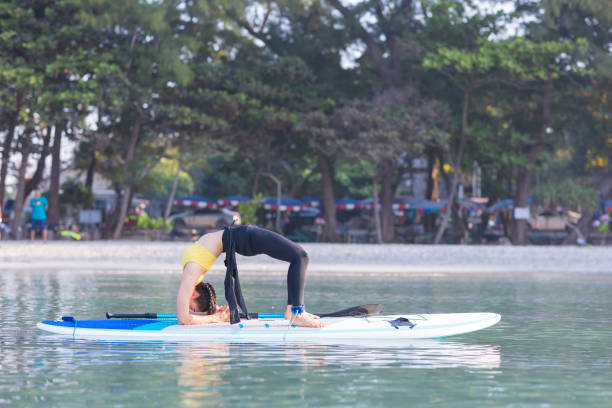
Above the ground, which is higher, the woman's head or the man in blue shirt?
the man in blue shirt

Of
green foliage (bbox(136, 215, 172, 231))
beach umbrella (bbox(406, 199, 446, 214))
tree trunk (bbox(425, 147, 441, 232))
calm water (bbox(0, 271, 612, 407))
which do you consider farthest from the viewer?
beach umbrella (bbox(406, 199, 446, 214))

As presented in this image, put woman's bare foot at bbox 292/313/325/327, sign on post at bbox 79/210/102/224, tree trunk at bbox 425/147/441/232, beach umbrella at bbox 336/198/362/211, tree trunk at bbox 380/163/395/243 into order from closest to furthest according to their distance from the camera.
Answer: woman's bare foot at bbox 292/313/325/327 < sign on post at bbox 79/210/102/224 < tree trunk at bbox 380/163/395/243 < tree trunk at bbox 425/147/441/232 < beach umbrella at bbox 336/198/362/211

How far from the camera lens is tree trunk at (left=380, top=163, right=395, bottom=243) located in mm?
44691

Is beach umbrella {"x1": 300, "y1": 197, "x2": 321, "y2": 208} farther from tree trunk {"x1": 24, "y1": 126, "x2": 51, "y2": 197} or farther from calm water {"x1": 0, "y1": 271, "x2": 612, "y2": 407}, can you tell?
calm water {"x1": 0, "y1": 271, "x2": 612, "y2": 407}

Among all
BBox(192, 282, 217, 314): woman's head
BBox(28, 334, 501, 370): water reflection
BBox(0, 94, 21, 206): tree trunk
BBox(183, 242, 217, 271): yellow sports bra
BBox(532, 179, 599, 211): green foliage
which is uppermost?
BBox(0, 94, 21, 206): tree trunk

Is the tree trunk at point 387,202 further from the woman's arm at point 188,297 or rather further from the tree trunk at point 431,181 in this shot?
the woman's arm at point 188,297

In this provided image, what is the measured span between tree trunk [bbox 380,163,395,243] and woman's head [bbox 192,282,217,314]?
33.3 metres

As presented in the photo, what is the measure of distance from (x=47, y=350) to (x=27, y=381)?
207cm

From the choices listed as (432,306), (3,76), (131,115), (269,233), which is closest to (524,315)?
(432,306)

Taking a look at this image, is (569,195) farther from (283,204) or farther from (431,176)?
(283,204)

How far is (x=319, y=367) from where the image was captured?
9117 millimetres

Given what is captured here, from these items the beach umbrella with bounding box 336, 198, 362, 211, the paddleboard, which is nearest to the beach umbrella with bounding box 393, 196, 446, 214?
the beach umbrella with bounding box 336, 198, 362, 211

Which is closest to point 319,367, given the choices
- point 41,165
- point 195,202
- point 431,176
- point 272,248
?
point 272,248

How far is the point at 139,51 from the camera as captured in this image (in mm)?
39969
